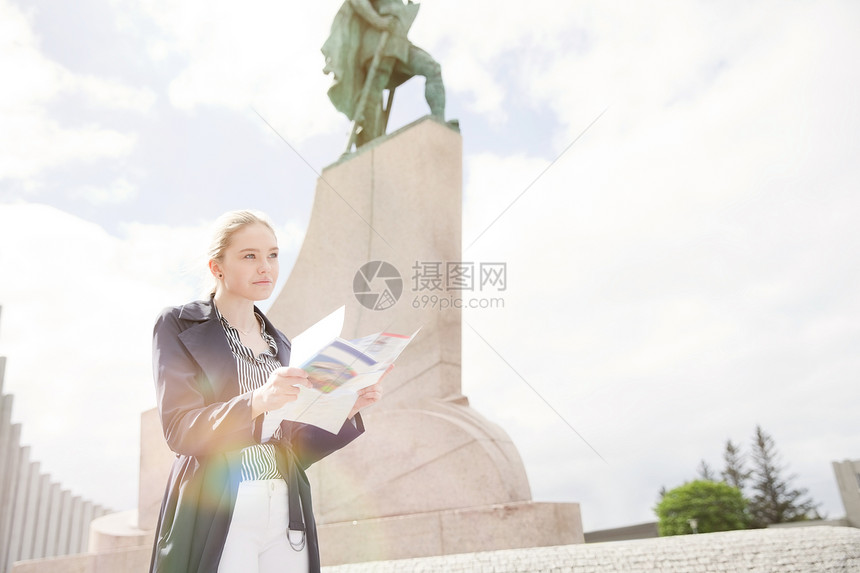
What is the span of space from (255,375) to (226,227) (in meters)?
0.33

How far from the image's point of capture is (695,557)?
10.8ft

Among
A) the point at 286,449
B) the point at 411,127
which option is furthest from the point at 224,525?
the point at 411,127

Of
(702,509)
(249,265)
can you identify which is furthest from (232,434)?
(702,509)

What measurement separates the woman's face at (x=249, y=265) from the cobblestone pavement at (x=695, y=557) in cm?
237

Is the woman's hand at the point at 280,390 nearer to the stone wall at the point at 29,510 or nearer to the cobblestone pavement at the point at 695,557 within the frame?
the cobblestone pavement at the point at 695,557

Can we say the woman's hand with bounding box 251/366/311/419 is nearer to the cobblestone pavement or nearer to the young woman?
the young woman

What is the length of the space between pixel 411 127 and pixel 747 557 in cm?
449

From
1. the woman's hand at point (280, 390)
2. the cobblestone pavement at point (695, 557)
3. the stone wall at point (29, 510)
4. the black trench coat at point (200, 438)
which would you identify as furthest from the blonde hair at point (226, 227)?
the stone wall at point (29, 510)

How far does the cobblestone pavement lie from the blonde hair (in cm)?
245

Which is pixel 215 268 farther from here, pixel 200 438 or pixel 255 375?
pixel 200 438

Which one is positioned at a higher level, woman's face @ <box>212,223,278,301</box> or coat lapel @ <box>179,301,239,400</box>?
woman's face @ <box>212,223,278,301</box>

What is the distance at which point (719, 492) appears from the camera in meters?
18.2

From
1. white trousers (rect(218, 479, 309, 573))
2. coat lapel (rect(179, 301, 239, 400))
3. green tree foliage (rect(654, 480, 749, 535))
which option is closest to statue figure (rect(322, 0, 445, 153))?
coat lapel (rect(179, 301, 239, 400))

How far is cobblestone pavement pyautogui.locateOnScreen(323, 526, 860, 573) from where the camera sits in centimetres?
325
